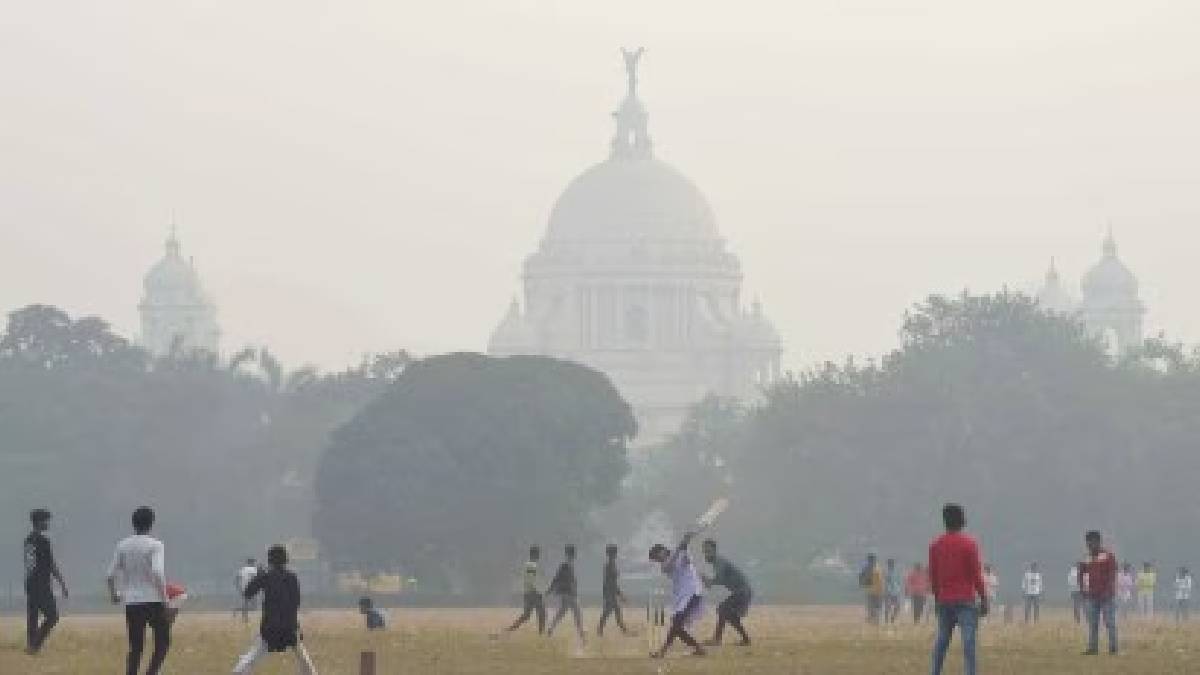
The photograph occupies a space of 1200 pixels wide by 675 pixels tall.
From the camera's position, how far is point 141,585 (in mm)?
38781

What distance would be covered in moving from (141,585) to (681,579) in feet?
41.9

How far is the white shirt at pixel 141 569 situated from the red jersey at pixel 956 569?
780 cm

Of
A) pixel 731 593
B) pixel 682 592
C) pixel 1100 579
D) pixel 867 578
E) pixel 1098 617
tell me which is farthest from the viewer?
pixel 867 578

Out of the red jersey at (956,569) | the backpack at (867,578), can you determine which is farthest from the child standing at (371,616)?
the red jersey at (956,569)

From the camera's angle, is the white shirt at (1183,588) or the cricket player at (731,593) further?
the white shirt at (1183,588)

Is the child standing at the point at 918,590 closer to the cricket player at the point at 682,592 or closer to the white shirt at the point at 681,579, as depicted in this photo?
the cricket player at the point at 682,592

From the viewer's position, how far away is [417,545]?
14188 centimetres

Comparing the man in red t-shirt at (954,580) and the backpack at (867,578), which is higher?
the backpack at (867,578)

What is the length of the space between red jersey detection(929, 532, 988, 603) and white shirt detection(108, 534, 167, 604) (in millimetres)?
7796

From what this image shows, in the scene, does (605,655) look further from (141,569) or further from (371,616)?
(141,569)

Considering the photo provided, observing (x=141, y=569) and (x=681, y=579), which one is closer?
(x=141, y=569)

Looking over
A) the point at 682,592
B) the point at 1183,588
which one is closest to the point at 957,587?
the point at 682,592

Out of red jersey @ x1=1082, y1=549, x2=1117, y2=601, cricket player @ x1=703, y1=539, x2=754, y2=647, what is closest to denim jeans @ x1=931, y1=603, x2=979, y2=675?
red jersey @ x1=1082, y1=549, x2=1117, y2=601

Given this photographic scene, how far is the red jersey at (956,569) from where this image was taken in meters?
39.7
